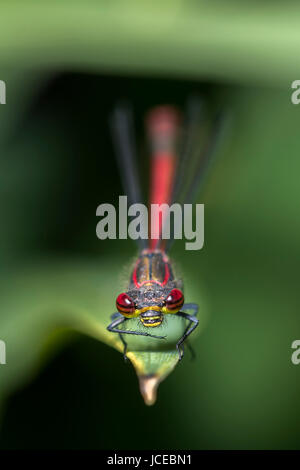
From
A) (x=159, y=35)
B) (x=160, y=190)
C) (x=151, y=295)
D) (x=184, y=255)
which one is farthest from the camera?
(x=160, y=190)

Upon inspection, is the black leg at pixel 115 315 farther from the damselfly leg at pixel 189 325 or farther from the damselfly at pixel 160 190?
the damselfly leg at pixel 189 325

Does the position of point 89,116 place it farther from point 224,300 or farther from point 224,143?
point 224,300

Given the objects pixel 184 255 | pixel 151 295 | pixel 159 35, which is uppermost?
pixel 159 35

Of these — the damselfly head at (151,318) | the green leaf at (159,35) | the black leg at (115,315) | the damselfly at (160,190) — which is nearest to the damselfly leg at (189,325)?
the damselfly at (160,190)

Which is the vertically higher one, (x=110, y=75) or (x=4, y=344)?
(x=110, y=75)

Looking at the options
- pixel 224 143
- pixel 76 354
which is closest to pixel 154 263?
pixel 76 354

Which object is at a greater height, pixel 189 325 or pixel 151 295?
pixel 151 295

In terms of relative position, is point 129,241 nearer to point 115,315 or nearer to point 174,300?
point 115,315

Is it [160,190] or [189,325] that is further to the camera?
[160,190]

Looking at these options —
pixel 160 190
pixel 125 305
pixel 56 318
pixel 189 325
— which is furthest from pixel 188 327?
pixel 160 190
